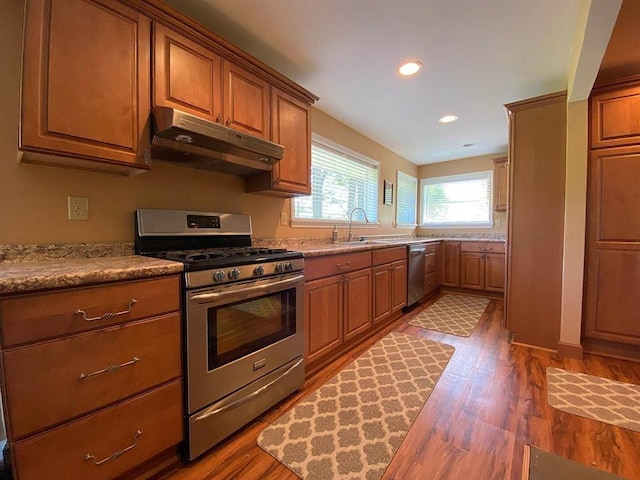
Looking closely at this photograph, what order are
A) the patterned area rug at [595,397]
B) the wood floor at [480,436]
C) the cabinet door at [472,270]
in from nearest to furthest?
1. the wood floor at [480,436]
2. the patterned area rug at [595,397]
3. the cabinet door at [472,270]

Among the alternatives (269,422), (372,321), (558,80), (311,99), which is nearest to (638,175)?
(558,80)

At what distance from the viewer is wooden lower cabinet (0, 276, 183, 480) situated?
2.94ft

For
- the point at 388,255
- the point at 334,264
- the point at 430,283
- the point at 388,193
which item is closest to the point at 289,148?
the point at 334,264

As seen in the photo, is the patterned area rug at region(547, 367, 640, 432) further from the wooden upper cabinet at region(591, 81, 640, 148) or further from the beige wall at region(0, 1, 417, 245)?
the beige wall at region(0, 1, 417, 245)

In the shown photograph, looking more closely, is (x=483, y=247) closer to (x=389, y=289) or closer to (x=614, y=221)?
(x=614, y=221)

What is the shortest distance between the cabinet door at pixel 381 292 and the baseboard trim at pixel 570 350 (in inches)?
57.1

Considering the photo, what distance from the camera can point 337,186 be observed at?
11.2 ft

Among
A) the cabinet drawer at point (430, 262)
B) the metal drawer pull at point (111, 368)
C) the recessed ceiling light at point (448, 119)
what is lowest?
the metal drawer pull at point (111, 368)

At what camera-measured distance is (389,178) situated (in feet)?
14.8

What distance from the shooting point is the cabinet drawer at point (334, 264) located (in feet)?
6.48

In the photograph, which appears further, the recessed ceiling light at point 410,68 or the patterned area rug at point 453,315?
the patterned area rug at point 453,315

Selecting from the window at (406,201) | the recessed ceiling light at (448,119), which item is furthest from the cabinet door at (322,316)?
the window at (406,201)

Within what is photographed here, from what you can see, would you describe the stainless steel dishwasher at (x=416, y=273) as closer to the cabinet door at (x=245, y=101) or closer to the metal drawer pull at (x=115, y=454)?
the cabinet door at (x=245, y=101)

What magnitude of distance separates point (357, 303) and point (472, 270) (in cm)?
277
